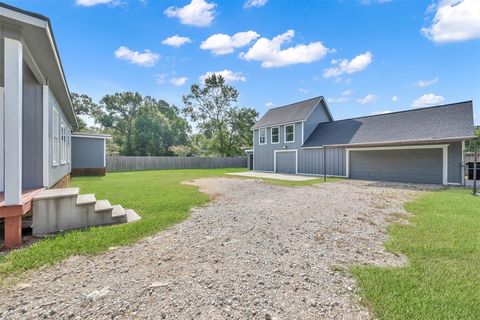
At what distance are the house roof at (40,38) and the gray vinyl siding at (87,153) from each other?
1115cm

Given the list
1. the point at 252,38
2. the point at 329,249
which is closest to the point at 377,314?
the point at 329,249

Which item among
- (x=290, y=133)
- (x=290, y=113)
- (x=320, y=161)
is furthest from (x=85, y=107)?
(x=320, y=161)

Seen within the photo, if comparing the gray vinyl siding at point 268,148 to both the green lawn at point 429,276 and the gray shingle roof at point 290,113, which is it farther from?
the green lawn at point 429,276

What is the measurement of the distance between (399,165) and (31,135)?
1554cm

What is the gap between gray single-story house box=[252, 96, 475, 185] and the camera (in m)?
11.2

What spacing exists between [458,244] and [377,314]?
261 cm

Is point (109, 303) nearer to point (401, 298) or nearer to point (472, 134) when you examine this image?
point (401, 298)

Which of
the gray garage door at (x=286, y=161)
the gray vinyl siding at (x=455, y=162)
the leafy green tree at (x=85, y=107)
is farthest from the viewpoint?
the leafy green tree at (x=85, y=107)

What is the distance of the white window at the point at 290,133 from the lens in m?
18.1

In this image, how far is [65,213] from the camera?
3.88 m

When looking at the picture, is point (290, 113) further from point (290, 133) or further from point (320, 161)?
point (320, 161)

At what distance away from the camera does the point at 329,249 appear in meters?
3.25

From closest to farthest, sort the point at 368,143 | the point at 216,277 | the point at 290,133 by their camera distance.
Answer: the point at 216,277 → the point at 368,143 → the point at 290,133

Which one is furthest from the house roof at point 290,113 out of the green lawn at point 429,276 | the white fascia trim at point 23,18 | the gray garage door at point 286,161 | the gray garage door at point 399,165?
the white fascia trim at point 23,18
